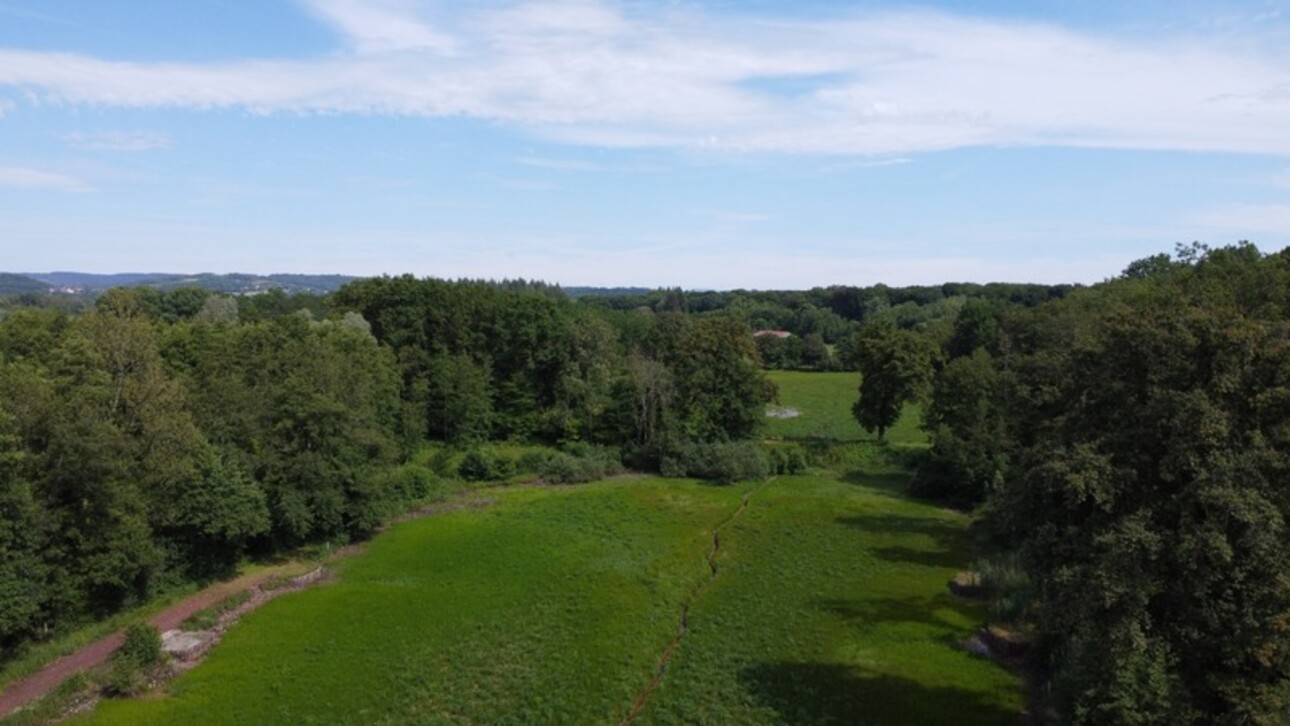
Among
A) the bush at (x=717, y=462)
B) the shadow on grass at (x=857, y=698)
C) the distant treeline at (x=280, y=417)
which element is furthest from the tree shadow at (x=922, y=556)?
the distant treeline at (x=280, y=417)

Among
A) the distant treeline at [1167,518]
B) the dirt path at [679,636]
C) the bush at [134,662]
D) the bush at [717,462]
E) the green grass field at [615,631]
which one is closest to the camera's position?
the distant treeline at [1167,518]

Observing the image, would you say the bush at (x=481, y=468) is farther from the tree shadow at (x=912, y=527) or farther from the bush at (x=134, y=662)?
the bush at (x=134, y=662)

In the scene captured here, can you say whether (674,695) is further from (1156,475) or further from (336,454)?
(336,454)

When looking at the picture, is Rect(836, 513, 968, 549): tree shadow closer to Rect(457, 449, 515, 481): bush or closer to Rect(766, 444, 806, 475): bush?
Rect(766, 444, 806, 475): bush

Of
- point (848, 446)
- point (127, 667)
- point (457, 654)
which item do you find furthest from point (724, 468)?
point (127, 667)

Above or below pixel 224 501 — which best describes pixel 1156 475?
above
